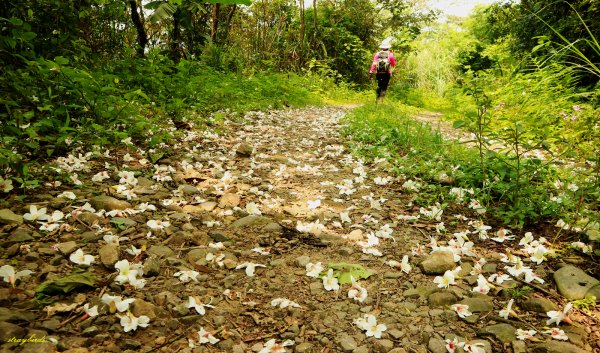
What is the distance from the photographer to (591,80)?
724cm

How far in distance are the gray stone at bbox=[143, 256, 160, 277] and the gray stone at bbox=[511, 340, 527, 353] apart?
2039 millimetres

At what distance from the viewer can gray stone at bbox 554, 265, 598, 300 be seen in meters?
2.16

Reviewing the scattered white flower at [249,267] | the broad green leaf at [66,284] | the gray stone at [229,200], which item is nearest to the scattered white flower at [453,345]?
the scattered white flower at [249,267]

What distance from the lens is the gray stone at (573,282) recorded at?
216 centimetres

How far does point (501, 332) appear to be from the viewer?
1865 mm

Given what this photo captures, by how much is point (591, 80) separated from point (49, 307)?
949 centimetres

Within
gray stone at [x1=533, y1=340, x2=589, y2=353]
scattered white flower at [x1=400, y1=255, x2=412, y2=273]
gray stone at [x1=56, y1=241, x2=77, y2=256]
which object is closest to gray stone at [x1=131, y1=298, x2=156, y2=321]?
gray stone at [x1=56, y1=241, x2=77, y2=256]

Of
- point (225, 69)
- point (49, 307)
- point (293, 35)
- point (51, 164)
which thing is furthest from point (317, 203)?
point (293, 35)

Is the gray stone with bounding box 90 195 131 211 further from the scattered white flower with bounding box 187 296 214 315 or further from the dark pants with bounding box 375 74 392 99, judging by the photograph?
the dark pants with bounding box 375 74 392 99

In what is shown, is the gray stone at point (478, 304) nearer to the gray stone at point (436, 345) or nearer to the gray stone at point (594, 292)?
the gray stone at point (436, 345)

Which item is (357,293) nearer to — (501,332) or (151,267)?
(501,332)

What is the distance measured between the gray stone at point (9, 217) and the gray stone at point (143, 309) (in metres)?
1.18

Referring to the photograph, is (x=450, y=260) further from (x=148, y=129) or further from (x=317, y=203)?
(x=148, y=129)

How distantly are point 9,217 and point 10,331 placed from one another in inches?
44.8
